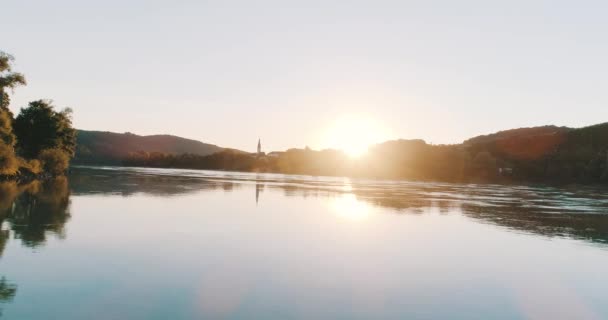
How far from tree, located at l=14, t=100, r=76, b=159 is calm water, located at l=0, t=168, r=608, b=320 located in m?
60.3

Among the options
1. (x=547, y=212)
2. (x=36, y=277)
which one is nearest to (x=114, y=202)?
(x=36, y=277)

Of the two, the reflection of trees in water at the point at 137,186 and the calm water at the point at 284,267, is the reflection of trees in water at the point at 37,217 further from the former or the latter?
the reflection of trees in water at the point at 137,186

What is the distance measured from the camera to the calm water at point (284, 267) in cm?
1773

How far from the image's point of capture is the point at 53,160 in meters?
99.8

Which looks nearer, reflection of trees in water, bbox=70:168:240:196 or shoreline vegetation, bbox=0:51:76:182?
reflection of trees in water, bbox=70:168:240:196

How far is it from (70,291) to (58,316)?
3.02 metres

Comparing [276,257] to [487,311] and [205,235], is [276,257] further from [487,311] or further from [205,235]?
[487,311]

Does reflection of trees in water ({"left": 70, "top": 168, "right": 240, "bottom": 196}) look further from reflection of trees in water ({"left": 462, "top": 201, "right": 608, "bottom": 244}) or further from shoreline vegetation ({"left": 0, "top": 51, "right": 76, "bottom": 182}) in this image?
reflection of trees in water ({"left": 462, "top": 201, "right": 608, "bottom": 244})

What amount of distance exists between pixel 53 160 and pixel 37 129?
7.25 metres

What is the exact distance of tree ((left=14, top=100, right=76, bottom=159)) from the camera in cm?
9975

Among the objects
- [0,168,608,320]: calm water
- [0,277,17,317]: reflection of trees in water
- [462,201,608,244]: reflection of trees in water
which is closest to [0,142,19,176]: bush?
[0,168,608,320]: calm water

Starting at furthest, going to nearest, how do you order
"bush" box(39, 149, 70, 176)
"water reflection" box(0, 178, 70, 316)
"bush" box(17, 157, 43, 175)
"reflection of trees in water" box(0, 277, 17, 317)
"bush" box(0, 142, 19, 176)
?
"bush" box(39, 149, 70, 176)
"bush" box(17, 157, 43, 175)
"bush" box(0, 142, 19, 176)
"water reflection" box(0, 178, 70, 316)
"reflection of trees in water" box(0, 277, 17, 317)

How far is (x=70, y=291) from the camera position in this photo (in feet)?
60.1

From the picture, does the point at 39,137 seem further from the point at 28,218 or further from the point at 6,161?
the point at 28,218
